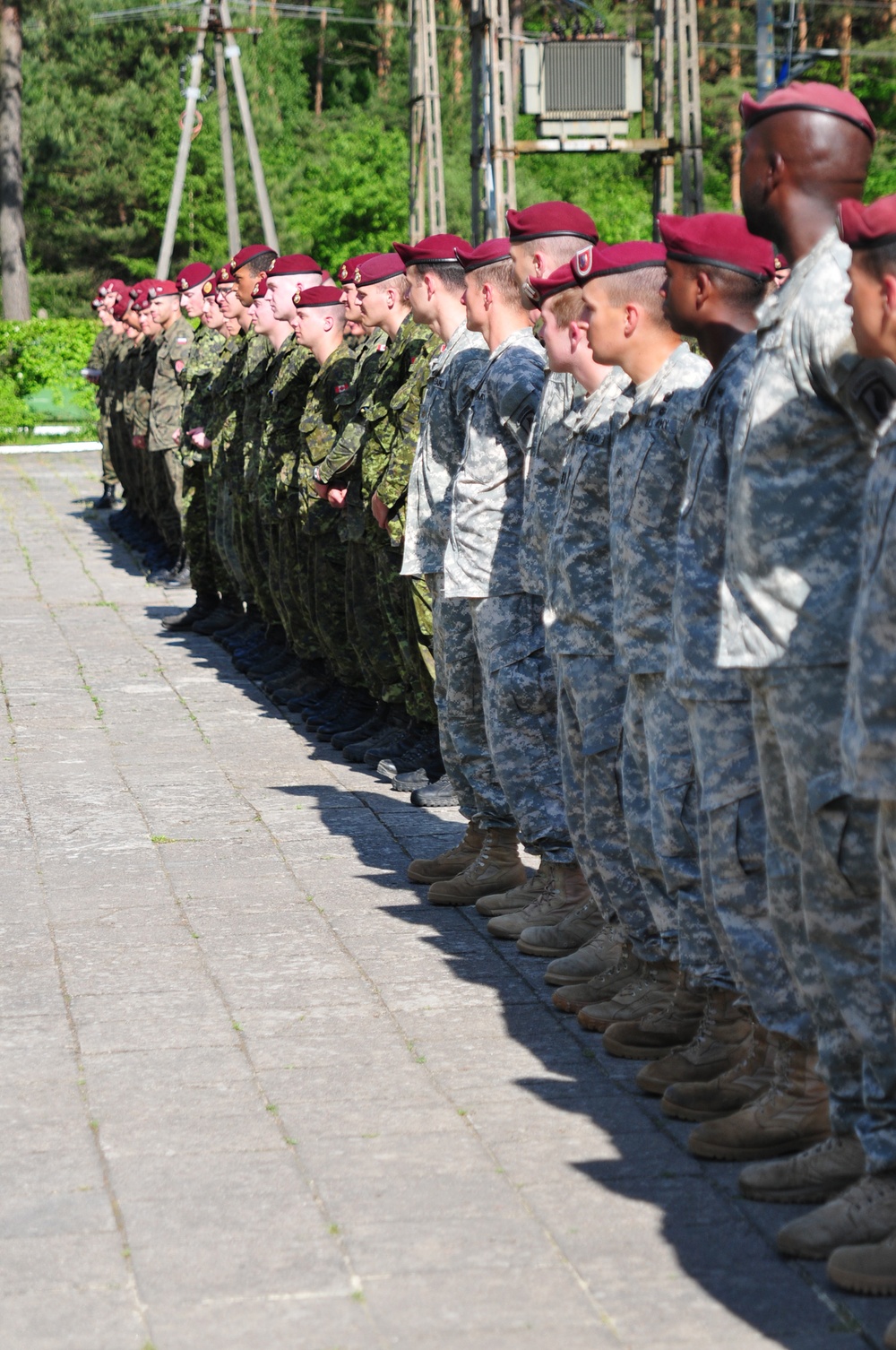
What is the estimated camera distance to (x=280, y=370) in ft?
33.0

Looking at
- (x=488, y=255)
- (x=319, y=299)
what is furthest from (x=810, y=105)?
(x=319, y=299)

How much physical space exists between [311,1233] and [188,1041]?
1.28 metres

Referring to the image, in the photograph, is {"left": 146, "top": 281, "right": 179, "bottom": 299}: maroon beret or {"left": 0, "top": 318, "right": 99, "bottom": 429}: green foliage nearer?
{"left": 146, "top": 281, "right": 179, "bottom": 299}: maroon beret

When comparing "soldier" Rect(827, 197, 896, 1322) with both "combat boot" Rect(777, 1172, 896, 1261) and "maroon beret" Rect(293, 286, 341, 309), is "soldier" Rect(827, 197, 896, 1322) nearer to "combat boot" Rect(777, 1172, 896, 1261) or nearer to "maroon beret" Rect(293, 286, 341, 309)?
"combat boot" Rect(777, 1172, 896, 1261)

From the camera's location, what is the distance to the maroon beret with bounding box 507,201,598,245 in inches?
221

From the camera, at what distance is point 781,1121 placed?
4.04 m

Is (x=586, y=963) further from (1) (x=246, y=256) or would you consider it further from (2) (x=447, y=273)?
(1) (x=246, y=256)

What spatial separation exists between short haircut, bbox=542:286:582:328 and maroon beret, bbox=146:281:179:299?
36.0 feet

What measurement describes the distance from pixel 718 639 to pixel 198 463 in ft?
30.0

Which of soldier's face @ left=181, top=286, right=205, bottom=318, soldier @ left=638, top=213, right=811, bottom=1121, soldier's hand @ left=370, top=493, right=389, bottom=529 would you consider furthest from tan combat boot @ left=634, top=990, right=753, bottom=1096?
soldier's face @ left=181, top=286, right=205, bottom=318

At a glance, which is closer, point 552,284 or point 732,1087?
point 732,1087

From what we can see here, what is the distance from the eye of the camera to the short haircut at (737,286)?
4117 mm

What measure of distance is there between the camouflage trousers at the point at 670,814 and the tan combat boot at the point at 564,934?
1062 mm

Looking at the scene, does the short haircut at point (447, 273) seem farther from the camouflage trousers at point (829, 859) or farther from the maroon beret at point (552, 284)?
the camouflage trousers at point (829, 859)
